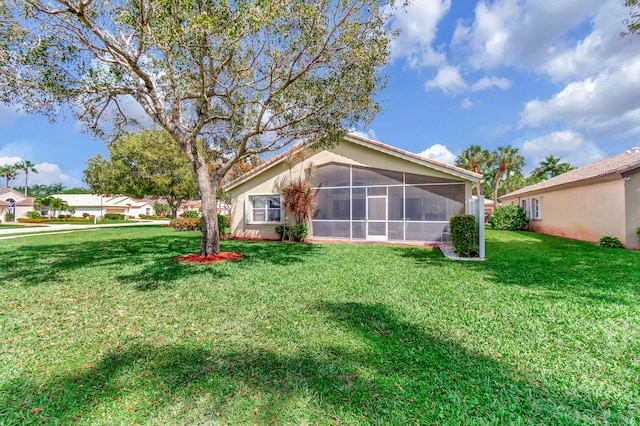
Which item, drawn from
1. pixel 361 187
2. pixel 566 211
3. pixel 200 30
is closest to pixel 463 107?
pixel 566 211

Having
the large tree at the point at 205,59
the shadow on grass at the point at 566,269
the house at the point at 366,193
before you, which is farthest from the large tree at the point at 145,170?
the shadow on grass at the point at 566,269

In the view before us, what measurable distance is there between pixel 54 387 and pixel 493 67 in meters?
21.3

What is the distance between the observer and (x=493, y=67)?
16234mm

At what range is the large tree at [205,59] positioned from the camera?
19.6ft

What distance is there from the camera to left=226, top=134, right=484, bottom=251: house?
1264 centimetres

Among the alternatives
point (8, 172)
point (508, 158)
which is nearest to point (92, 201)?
point (8, 172)

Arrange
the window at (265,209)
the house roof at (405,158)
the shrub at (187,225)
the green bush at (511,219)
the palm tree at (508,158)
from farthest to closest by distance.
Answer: the palm tree at (508,158) < the shrub at (187,225) < the green bush at (511,219) < the window at (265,209) < the house roof at (405,158)

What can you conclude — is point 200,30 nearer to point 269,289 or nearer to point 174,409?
point 269,289

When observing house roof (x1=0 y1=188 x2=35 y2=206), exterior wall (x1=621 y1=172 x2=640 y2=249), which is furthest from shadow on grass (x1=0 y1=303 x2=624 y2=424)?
house roof (x1=0 y1=188 x2=35 y2=206)

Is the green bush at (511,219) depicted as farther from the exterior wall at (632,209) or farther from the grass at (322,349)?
the grass at (322,349)

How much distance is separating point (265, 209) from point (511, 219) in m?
18.2

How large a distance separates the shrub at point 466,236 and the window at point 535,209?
12687 mm

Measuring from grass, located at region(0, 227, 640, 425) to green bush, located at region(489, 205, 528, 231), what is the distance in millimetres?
15589

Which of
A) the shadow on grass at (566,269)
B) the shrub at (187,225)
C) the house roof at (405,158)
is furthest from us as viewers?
the shrub at (187,225)
